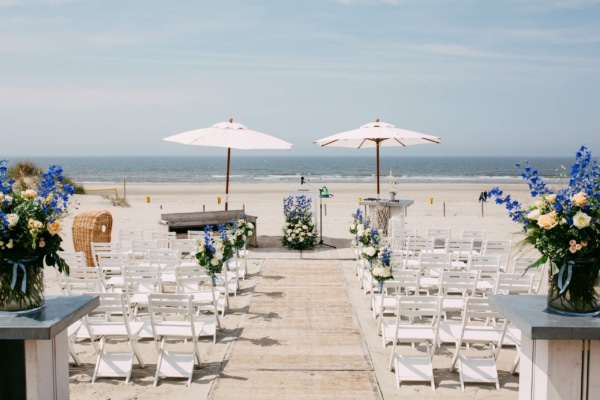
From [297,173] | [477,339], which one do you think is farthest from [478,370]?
[297,173]

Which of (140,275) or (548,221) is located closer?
(548,221)

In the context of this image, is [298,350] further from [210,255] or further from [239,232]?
[239,232]

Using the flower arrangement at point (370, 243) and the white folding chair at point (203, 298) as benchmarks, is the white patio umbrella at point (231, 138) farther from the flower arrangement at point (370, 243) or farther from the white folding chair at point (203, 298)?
the white folding chair at point (203, 298)

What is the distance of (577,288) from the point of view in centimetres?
337

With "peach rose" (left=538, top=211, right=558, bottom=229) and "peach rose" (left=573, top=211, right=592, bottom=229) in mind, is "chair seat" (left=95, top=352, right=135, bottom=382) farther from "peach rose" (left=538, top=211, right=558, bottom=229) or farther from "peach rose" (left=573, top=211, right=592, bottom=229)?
"peach rose" (left=573, top=211, right=592, bottom=229)

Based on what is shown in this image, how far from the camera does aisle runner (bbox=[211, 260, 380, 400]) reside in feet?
17.1

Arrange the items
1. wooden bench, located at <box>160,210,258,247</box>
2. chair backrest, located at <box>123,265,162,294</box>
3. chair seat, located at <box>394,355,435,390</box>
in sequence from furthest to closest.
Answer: wooden bench, located at <box>160,210,258,247</box> → chair backrest, located at <box>123,265,162,294</box> → chair seat, located at <box>394,355,435,390</box>

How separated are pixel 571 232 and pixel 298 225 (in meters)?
9.60

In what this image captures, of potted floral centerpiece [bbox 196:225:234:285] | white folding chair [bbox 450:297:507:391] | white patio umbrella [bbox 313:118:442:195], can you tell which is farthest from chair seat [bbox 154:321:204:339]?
white patio umbrella [bbox 313:118:442:195]

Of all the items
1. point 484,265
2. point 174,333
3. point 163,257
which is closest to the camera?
point 174,333

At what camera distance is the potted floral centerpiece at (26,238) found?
11.3 feet

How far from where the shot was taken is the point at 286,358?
5.99 meters

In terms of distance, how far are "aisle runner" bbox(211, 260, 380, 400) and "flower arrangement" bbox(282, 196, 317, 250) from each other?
10.2ft

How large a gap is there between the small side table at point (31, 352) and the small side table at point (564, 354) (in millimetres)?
2764
